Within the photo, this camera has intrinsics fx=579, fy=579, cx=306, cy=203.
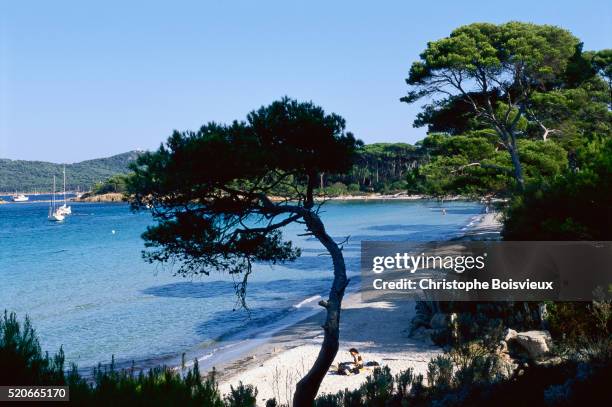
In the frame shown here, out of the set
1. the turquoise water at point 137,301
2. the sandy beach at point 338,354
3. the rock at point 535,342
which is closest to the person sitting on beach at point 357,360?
the sandy beach at point 338,354

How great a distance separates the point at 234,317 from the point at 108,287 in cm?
1172

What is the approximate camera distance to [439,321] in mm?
13398

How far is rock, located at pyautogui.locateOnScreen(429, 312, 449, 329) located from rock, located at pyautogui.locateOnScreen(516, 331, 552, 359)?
2.42 meters

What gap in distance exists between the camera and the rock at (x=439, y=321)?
13.2 meters

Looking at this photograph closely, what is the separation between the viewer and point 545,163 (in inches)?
811

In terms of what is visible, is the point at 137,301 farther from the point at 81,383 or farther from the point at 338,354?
the point at 81,383

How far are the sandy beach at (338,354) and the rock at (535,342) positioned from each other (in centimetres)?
188

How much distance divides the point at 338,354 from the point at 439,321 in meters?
2.47

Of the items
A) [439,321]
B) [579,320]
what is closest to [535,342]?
[579,320]

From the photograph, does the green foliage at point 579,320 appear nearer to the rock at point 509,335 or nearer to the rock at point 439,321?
the rock at point 509,335

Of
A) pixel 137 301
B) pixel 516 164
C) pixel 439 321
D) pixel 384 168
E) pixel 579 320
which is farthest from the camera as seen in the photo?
pixel 384 168

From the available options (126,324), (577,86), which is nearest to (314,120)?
(126,324)

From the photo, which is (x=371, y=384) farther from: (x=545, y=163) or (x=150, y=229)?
(x=545, y=163)

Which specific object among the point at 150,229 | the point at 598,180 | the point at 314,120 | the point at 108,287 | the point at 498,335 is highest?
the point at 314,120
